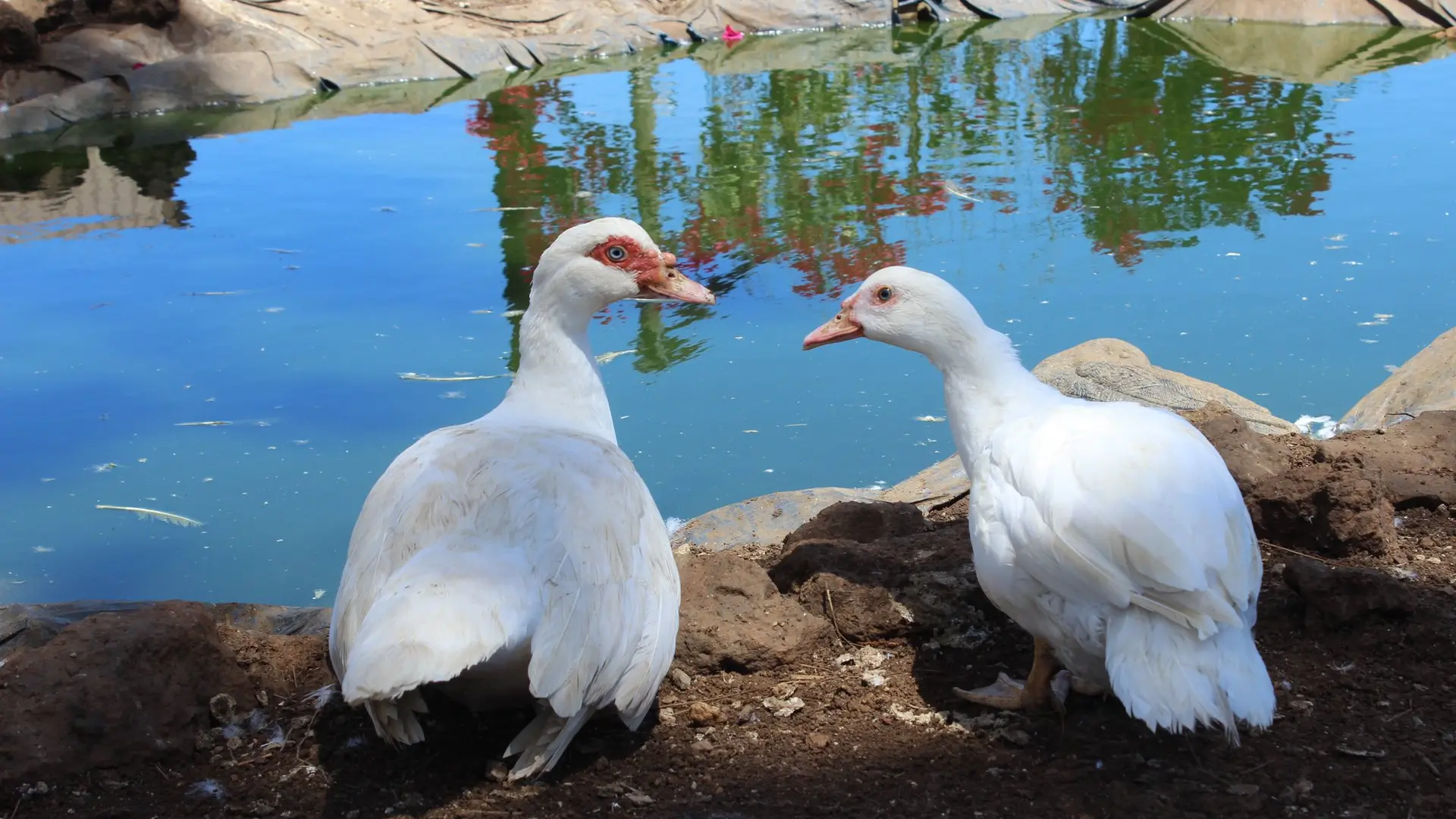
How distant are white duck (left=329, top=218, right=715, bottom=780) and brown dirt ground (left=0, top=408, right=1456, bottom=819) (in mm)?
151

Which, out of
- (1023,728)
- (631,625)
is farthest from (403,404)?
(1023,728)

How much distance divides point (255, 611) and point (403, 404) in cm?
221

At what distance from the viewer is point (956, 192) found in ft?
31.7

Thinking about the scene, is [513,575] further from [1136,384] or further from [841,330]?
[1136,384]

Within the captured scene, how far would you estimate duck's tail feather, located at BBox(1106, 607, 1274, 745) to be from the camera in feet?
8.54

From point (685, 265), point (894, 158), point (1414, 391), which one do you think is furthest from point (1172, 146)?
point (1414, 391)

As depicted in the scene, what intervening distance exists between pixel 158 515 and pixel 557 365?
2.61 metres

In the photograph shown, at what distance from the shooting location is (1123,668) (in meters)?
2.70

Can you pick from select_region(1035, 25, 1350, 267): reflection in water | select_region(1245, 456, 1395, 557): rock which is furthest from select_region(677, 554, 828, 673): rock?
select_region(1035, 25, 1350, 267): reflection in water

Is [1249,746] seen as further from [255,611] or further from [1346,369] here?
[1346,369]

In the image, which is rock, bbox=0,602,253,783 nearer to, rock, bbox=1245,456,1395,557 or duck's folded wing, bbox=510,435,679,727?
duck's folded wing, bbox=510,435,679,727

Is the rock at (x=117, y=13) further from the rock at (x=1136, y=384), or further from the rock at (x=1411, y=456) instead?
the rock at (x=1411, y=456)

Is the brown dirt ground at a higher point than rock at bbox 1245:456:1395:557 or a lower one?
lower

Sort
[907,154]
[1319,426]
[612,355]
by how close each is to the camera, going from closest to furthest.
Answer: [1319,426]
[612,355]
[907,154]
